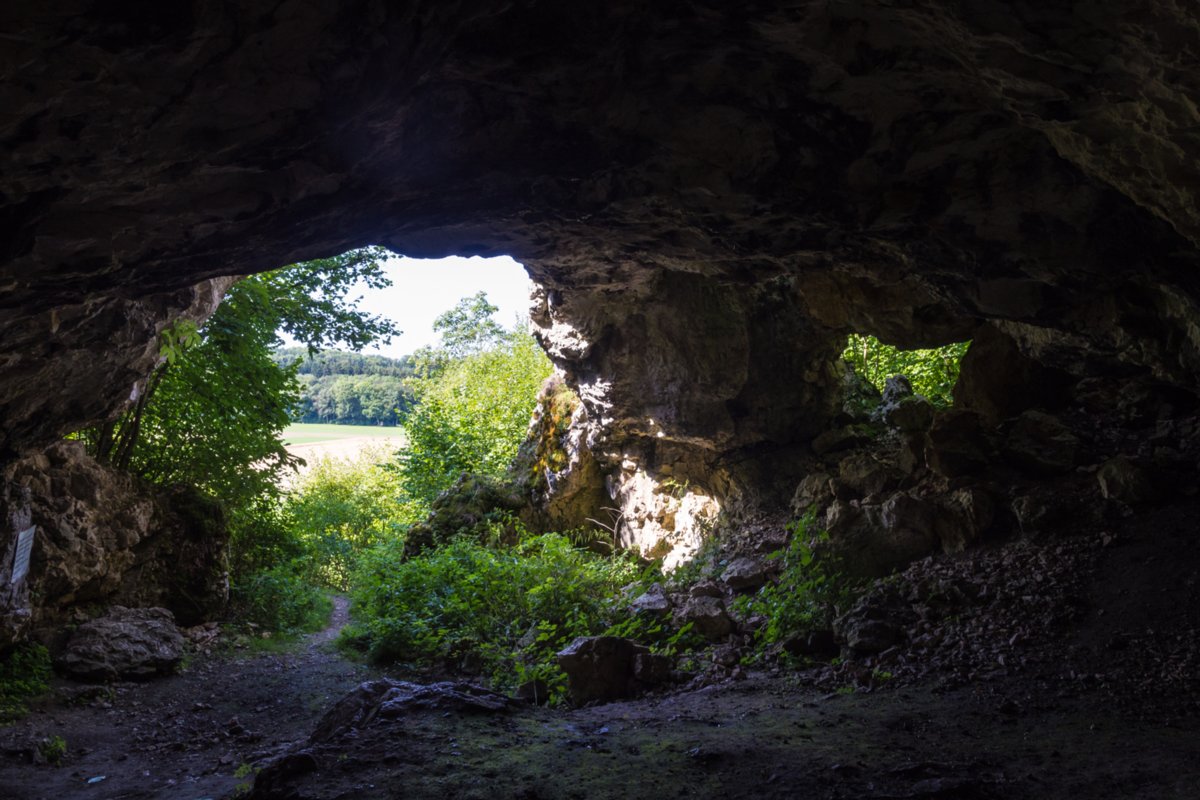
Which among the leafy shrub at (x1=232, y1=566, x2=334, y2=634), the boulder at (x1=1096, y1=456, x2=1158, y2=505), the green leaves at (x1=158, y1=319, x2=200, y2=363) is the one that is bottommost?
the leafy shrub at (x1=232, y1=566, x2=334, y2=634)

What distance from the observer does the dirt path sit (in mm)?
5238

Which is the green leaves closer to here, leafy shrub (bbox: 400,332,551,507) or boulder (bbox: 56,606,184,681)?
boulder (bbox: 56,606,184,681)

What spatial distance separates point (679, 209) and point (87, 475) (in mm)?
9491

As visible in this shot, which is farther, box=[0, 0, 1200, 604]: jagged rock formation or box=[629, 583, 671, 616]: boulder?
box=[629, 583, 671, 616]: boulder

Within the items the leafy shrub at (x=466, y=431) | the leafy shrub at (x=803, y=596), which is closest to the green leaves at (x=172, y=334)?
the leafy shrub at (x=803, y=596)

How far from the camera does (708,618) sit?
7191 millimetres

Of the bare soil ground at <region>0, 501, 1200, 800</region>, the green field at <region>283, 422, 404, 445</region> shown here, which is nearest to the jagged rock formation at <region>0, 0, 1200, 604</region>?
the bare soil ground at <region>0, 501, 1200, 800</region>

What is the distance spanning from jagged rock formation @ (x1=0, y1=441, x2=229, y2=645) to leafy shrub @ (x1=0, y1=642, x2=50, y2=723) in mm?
253

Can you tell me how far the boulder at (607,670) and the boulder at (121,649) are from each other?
575 centimetres

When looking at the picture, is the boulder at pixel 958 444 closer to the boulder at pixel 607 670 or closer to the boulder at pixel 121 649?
the boulder at pixel 607 670

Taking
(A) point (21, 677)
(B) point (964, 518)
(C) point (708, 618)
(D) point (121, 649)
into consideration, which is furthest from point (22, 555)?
(B) point (964, 518)

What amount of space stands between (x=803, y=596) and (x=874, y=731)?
233cm

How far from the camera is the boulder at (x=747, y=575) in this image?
8312mm

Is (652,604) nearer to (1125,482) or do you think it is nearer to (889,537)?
(889,537)
